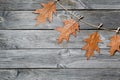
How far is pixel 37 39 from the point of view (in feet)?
5.13

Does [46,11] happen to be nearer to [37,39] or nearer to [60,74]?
[37,39]

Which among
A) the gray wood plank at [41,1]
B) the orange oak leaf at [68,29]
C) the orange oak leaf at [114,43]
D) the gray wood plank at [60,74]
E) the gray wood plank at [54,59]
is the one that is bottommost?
the gray wood plank at [60,74]

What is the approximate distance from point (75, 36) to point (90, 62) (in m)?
0.18

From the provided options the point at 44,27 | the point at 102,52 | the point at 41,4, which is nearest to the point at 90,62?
the point at 102,52

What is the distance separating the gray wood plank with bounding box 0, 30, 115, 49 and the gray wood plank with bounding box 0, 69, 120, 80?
0.15 m

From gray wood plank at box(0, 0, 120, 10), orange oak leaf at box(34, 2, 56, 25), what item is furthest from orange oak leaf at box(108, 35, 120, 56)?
orange oak leaf at box(34, 2, 56, 25)

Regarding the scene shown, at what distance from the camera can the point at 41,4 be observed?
1535 millimetres

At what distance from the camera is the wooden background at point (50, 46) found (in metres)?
1.55

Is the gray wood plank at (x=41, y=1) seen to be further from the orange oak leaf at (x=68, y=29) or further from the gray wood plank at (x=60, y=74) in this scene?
the gray wood plank at (x=60, y=74)

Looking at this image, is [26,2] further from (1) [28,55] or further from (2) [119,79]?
(2) [119,79]

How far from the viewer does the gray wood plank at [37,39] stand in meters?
1.56

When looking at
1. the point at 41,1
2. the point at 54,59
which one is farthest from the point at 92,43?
the point at 41,1

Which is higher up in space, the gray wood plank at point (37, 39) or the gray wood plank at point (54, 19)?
the gray wood plank at point (54, 19)

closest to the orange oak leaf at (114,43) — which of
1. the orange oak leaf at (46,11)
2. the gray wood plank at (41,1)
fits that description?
the gray wood plank at (41,1)
